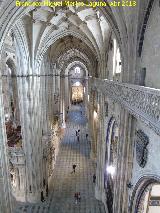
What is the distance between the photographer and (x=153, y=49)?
6.11 metres

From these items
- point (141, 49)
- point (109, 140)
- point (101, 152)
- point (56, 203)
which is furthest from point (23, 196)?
point (141, 49)

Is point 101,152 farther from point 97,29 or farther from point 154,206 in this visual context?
point 97,29

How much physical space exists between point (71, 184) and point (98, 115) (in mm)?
5903

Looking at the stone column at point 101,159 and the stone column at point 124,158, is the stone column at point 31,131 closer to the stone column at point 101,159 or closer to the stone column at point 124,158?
the stone column at point 101,159

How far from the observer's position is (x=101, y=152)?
14.6 meters

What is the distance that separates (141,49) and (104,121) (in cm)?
729

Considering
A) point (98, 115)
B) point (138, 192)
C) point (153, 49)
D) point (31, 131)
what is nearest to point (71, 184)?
point (98, 115)

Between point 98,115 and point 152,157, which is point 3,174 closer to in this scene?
point 152,157

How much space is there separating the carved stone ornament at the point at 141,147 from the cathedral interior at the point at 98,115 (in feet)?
0.10

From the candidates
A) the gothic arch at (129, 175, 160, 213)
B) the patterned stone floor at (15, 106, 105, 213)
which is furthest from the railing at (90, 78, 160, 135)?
the patterned stone floor at (15, 106, 105, 213)

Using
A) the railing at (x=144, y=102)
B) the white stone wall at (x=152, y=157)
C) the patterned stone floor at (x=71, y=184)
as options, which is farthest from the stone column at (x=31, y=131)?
the white stone wall at (x=152, y=157)

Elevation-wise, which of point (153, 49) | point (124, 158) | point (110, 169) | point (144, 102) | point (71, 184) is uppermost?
point (153, 49)

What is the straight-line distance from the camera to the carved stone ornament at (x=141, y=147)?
6.25 metres

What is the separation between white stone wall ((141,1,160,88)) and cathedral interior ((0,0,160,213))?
0.03 meters
